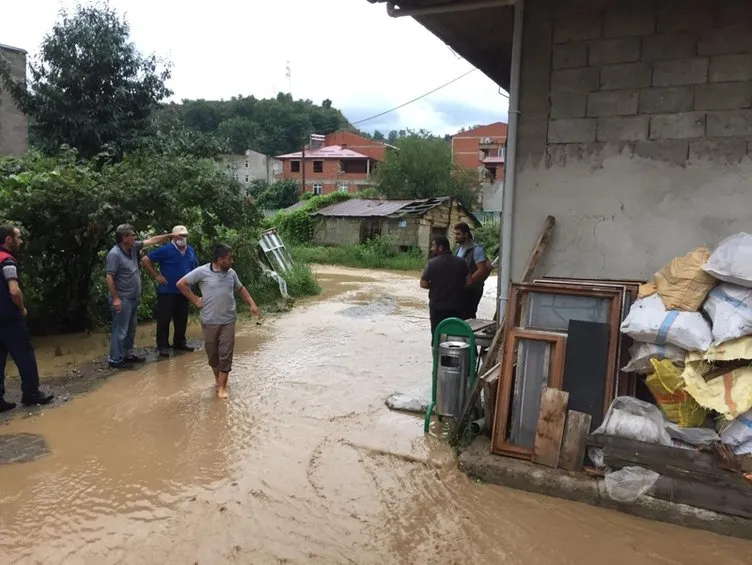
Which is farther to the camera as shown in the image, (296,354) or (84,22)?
(84,22)

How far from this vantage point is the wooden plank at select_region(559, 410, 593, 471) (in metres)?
4.05

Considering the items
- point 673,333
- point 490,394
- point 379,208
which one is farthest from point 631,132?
point 379,208

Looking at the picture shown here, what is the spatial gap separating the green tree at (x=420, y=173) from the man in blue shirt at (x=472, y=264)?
31.5m

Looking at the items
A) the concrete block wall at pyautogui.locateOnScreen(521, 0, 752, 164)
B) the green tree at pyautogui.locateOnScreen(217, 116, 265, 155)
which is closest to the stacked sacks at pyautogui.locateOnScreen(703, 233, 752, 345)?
the concrete block wall at pyautogui.locateOnScreen(521, 0, 752, 164)

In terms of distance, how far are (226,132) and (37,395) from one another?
59.0m

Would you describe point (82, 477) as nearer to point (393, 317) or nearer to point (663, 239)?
point (663, 239)

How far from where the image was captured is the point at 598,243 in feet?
15.2

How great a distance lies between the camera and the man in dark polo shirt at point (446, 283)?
20.8ft

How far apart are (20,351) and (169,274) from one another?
2.46 metres

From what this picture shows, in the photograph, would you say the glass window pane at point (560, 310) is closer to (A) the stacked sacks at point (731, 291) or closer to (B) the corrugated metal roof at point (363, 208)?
(A) the stacked sacks at point (731, 291)

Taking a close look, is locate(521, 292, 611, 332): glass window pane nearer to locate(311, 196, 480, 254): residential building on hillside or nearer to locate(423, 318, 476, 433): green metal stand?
locate(423, 318, 476, 433): green metal stand

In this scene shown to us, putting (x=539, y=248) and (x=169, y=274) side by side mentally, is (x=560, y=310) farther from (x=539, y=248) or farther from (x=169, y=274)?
(x=169, y=274)

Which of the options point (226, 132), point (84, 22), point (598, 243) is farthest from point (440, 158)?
point (598, 243)

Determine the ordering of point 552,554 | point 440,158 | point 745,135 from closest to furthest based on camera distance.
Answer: point 552,554 < point 745,135 < point 440,158
